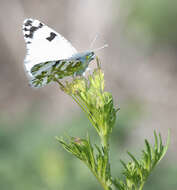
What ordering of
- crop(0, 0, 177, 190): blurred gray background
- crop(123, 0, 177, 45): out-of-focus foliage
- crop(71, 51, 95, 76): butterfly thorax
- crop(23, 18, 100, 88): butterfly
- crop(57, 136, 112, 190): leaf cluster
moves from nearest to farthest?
crop(57, 136, 112, 190): leaf cluster, crop(71, 51, 95, 76): butterfly thorax, crop(23, 18, 100, 88): butterfly, crop(0, 0, 177, 190): blurred gray background, crop(123, 0, 177, 45): out-of-focus foliage

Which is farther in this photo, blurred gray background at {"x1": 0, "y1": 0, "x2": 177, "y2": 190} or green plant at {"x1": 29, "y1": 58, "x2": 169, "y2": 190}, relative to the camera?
blurred gray background at {"x1": 0, "y1": 0, "x2": 177, "y2": 190}

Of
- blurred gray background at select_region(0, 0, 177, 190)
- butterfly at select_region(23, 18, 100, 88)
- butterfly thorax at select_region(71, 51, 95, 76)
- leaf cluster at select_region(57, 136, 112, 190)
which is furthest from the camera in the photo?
blurred gray background at select_region(0, 0, 177, 190)

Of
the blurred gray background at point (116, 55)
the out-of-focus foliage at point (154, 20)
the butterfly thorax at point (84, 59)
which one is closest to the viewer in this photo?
the butterfly thorax at point (84, 59)

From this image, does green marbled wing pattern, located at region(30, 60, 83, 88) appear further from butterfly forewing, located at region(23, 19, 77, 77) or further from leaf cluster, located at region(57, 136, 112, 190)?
butterfly forewing, located at region(23, 19, 77, 77)

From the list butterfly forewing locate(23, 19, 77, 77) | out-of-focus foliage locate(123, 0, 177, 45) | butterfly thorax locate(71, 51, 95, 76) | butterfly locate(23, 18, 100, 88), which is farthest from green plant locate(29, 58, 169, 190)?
out-of-focus foliage locate(123, 0, 177, 45)

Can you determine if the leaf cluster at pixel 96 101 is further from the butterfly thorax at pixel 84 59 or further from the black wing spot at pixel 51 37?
the black wing spot at pixel 51 37

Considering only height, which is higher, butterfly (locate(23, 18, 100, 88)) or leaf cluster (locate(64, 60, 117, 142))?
butterfly (locate(23, 18, 100, 88))

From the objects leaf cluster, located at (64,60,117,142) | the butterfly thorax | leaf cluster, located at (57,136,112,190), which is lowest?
leaf cluster, located at (57,136,112,190)

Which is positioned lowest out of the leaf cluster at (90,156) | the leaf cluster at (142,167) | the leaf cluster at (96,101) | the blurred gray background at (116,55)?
the leaf cluster at (142,167)

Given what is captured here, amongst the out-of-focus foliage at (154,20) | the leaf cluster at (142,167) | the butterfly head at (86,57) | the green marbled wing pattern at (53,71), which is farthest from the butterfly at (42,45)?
the out-of-focus foliage at (154,20)

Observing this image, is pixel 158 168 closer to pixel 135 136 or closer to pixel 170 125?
pixel 135 136

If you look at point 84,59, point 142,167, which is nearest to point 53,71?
point 84,59
